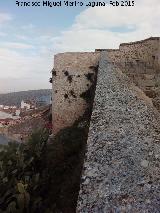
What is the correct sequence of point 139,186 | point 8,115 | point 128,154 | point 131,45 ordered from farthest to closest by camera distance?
point 8,115, point 131,45, point 128,154, point 139,186

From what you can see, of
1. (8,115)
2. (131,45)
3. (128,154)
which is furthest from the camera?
(8,115)

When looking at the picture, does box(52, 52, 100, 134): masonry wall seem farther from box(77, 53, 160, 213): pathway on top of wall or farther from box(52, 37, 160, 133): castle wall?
box(77, 53, 160, 213): pathway on top of wall

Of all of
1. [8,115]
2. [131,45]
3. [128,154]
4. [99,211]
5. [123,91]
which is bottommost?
[8,115]

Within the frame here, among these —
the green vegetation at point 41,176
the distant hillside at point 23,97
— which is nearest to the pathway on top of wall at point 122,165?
the green vegetation at point 41,176

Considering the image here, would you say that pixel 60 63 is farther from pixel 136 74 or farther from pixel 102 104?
pixel 102 104

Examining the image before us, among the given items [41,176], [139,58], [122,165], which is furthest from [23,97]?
[122,165]

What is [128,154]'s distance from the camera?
3639 millimetres

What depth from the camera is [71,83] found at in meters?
18.0

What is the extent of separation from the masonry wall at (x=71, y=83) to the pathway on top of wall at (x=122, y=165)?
40.5ft

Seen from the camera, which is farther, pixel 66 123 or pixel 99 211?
pixel 66 123

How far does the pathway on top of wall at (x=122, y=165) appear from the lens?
9.27 feet

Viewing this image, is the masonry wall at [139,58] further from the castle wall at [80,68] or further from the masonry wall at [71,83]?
the masonry wall at [71,83]

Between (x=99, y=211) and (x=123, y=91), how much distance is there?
511cm

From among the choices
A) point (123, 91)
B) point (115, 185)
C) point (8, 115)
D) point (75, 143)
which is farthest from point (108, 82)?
point (8, 115)
